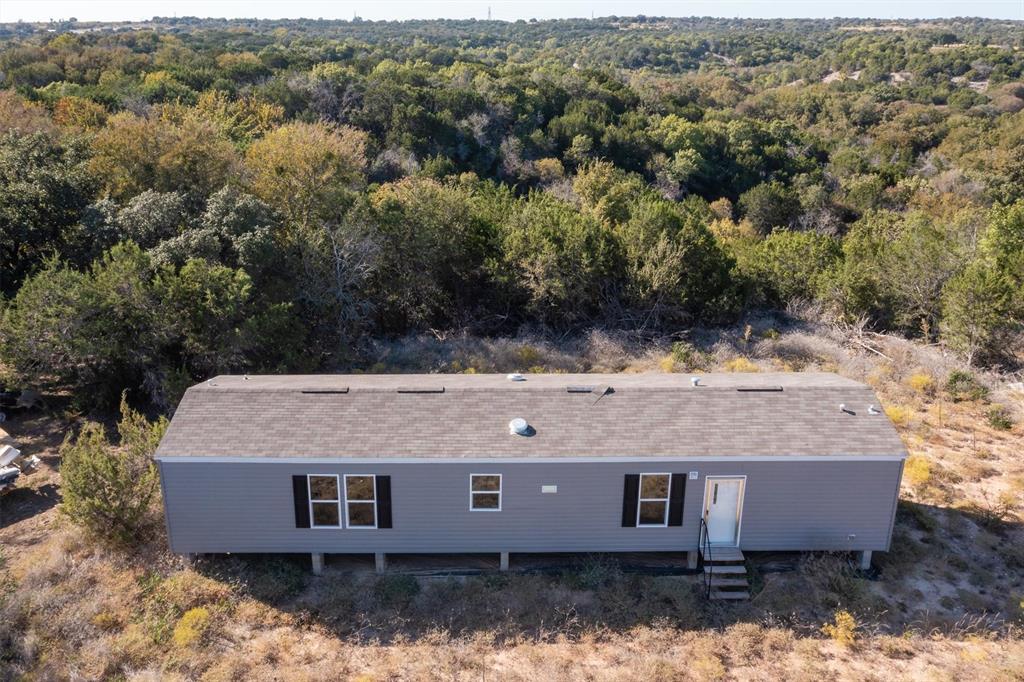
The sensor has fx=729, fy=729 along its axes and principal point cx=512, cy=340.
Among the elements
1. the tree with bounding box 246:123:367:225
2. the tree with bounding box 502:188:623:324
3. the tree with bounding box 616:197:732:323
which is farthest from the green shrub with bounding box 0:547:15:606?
the tree with bounding box 616:197:732:323

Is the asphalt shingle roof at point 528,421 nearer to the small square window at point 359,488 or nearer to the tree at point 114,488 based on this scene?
the small square window at point 359,488

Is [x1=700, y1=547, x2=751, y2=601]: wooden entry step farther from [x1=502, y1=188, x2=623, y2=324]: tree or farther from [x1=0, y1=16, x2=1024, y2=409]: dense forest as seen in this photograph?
[x1=502, y1=188, x2=623, y2=324]: tree

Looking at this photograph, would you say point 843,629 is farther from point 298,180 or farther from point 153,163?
point 153,163

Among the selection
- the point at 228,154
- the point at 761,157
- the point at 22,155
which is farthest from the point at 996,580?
the point at 761,157

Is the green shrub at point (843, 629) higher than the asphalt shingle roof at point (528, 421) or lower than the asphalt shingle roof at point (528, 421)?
lower

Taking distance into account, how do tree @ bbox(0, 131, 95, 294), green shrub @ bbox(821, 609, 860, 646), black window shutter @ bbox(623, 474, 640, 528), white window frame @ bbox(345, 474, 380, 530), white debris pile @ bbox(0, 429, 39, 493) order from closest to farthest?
green shrub @ bbox(821, 609, 860, 646) → white window frame @ bbox(345, 474, 380, 530) → black window shutter @ bbox(623, 474, 640, 528) → white debris pile @ bbox(0, 429, 39, 493) → tree @ bbox(0, 131, 95, 294)

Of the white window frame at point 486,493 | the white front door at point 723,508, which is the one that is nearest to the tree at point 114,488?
the white window frame at point 486,493
